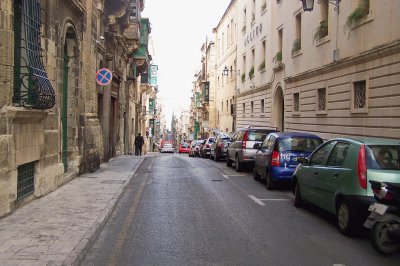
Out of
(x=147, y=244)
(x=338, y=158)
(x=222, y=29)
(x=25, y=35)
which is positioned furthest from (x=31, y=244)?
(x=222, y=29)

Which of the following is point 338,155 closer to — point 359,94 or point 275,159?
point 275,159

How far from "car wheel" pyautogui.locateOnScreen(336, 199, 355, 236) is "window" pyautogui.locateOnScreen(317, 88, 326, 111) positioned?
12.8m

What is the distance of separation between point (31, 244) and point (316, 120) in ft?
53.4

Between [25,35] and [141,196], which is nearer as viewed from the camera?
[25,35]

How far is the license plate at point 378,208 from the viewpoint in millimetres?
6272

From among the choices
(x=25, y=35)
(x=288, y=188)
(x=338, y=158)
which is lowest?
(x=288, y=188)

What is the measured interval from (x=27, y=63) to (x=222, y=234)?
4.78 meters

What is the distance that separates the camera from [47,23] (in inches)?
419

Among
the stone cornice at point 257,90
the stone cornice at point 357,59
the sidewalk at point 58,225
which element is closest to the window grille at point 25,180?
the sidewalk at point 58,225

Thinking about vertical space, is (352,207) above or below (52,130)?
below

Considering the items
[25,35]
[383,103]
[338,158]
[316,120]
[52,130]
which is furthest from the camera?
[316,120]

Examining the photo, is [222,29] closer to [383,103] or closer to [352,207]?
[383,103]

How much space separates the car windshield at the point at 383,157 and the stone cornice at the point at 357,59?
6.89m

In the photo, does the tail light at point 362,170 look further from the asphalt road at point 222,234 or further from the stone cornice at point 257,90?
the stone cornice at point 257,90
